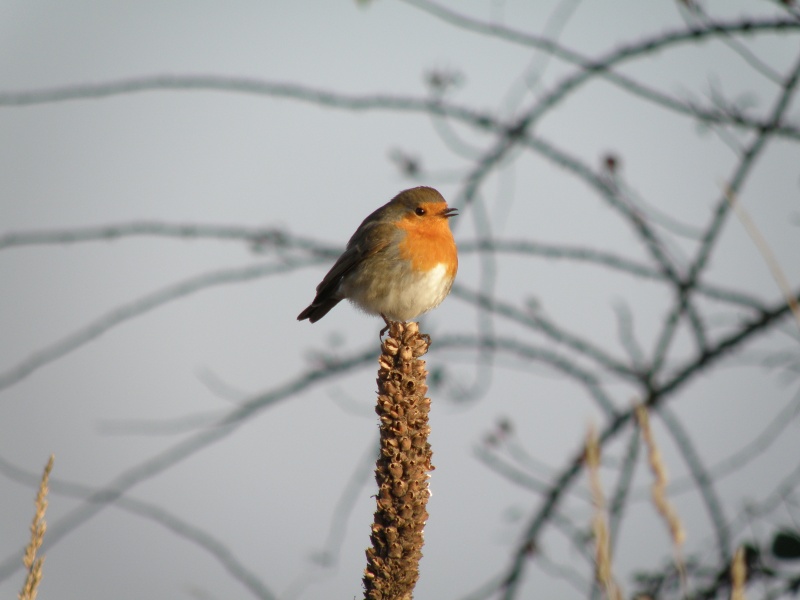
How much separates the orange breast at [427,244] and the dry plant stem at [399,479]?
262cm

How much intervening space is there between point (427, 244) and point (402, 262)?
0.17 metres

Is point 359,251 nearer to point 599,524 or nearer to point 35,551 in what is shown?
point 35,551

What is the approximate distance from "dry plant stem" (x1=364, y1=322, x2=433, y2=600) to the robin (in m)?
2.61

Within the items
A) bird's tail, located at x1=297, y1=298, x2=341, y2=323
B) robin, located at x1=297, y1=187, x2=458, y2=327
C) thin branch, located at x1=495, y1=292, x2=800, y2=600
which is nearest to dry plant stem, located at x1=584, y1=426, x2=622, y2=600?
thin branch, located at x1=495, y1=292, x2=800, y2=600

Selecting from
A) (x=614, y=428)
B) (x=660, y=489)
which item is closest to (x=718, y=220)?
(x=614, y=428)

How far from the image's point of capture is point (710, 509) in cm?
330

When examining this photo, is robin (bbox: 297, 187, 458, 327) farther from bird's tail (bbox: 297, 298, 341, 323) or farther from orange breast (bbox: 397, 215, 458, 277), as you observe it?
bird's tail (bbox: 297, 298, 341, 323)

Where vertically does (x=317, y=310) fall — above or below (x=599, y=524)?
above

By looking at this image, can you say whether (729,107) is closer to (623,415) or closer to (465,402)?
(623,415)

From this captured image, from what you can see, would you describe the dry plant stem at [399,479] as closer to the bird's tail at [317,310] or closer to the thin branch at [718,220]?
the thin branch at [718,220]

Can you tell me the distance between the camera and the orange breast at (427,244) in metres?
5.02

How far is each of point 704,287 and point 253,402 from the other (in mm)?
1920

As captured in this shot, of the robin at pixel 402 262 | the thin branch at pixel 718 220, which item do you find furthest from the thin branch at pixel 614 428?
the robin at pixel 402 262

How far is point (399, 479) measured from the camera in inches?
82.2
